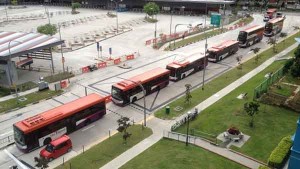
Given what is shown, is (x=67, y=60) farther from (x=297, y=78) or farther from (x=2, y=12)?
(x=2, y=12)

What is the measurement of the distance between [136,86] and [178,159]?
16260 mm

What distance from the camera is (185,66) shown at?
53.1 meters

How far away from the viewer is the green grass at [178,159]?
96.6ft

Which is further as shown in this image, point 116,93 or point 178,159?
point 116,93

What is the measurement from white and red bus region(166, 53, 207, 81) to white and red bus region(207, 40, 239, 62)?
4510 millimetres

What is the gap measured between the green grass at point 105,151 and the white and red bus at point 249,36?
43.4 meters

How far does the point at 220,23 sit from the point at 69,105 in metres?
74.0

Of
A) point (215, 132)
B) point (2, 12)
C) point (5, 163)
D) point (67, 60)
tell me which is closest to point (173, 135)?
point (215, 132)

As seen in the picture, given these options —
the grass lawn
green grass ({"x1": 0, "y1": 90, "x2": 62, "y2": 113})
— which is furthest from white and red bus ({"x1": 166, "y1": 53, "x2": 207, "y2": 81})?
green grass ({"x1": 0, "y1": 90, "x2": 62, "y2": 113})

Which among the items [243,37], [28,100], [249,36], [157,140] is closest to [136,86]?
[157,140]

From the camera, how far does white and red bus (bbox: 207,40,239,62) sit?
61.3 meters

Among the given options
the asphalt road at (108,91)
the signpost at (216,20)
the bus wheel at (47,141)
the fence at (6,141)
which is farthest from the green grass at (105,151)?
the signpost at (216,20)

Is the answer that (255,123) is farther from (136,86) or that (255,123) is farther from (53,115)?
(53,115)

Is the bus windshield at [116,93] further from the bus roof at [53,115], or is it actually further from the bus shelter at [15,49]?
the bus shelter at [15,49]
